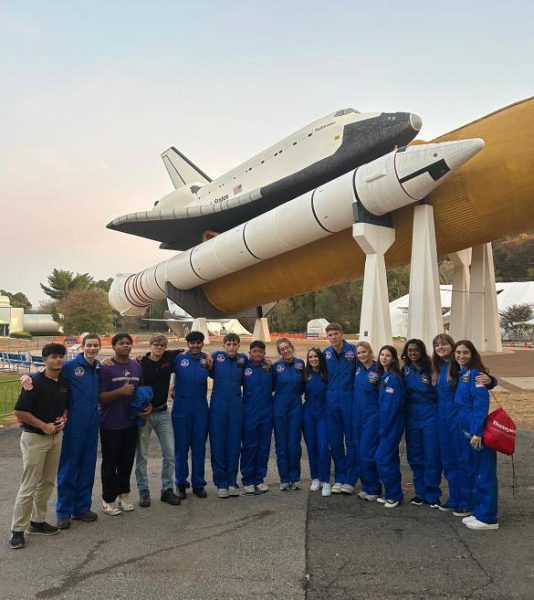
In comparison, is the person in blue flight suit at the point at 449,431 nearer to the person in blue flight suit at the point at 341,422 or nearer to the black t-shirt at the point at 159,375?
the person in blue flight suit at the point at 341,422

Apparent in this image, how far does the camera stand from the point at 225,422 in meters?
5.22

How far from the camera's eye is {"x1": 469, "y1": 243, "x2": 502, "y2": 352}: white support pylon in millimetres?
17125

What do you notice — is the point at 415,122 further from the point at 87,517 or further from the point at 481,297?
the point at 87,517

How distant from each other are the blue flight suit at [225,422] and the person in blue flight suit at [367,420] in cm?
124

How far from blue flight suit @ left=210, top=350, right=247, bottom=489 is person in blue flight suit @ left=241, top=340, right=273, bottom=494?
0.09m

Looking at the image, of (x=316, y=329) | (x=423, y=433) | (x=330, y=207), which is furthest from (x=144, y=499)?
(x=316, y=329)

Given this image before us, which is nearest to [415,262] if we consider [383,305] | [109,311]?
[383,305]

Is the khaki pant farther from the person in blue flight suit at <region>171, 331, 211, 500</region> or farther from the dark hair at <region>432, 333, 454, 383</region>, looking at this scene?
the dark hair at <region>432, 333, 454, 383</region>

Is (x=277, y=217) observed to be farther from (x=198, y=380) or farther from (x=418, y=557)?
(x=418, y=557)

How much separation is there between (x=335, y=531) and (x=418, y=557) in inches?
29.0

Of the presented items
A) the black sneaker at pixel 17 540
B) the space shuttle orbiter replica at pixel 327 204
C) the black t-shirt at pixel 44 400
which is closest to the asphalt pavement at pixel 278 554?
the black sneaker at pixel 17 540

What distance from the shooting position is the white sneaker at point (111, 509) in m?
4.55

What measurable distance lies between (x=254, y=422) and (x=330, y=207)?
9.17 m

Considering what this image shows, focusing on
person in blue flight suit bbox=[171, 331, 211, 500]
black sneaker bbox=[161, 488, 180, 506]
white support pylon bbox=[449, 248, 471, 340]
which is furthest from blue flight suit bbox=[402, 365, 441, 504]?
white support pylon bbox=[449, 248, 471, 340]
